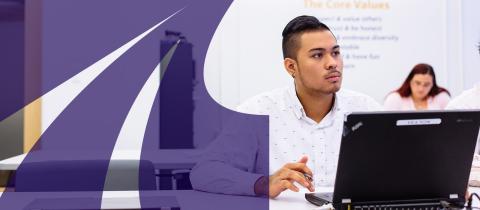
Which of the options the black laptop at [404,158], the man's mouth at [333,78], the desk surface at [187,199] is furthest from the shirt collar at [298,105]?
the black laptop at [404,158]

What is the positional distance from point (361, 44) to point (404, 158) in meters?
3.58

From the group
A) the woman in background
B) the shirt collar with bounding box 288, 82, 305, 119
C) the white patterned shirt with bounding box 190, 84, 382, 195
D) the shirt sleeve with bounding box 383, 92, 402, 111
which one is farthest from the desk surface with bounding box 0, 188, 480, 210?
the woman in background

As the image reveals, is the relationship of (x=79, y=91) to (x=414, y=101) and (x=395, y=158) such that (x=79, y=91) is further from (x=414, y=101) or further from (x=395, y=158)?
(x=395, y=158)

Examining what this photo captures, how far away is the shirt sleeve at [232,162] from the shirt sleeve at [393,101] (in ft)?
9.05

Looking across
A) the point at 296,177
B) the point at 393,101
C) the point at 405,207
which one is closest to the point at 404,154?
the point at 405,207

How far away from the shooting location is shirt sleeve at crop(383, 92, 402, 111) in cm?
451

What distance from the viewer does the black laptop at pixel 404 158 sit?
1226 mm

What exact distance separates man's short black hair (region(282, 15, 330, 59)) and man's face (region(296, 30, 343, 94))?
0.03 m

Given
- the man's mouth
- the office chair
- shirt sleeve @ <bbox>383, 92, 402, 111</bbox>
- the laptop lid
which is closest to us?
the laptop lid

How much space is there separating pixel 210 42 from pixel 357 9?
1352 mm

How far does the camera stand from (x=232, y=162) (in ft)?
6.30

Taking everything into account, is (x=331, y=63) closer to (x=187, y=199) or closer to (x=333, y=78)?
(x=333, y=78)

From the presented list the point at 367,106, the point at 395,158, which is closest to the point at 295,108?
the point at 367,106

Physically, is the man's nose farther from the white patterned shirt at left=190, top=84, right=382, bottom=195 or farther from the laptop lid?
the laptop lid
